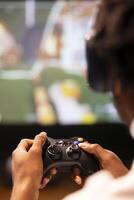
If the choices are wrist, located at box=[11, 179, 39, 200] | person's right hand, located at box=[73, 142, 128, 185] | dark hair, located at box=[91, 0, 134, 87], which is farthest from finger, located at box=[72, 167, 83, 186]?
dark hair, located at box=[91, 0, 134, 87]

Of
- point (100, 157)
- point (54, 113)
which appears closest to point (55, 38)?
point (54, 113)

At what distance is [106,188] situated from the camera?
63 centimetres

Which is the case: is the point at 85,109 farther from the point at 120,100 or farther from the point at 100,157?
the point at 120,100

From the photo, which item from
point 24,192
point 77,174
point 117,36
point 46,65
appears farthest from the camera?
point 46,65

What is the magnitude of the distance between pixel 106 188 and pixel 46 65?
1.90m

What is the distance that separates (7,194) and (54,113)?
50cm

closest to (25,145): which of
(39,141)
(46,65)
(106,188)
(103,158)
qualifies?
(39,141)

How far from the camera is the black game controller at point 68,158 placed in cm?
85

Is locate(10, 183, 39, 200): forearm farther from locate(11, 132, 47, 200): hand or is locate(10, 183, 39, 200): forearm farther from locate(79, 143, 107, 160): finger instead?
locate(79, 143, 107, 160): finger

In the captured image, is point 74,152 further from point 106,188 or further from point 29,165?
point 106,188

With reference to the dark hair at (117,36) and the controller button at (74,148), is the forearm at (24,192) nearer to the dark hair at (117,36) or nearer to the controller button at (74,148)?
the controller button at (74,148)

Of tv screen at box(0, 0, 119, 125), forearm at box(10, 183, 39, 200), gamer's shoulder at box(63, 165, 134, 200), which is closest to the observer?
gamer's shoulder at box(63, 165, 134, 200)

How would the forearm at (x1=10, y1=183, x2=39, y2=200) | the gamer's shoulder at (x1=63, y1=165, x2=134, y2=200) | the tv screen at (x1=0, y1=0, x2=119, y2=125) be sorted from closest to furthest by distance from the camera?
the gamer's shoulder at (x1=63, y1=165, x2=134, y2=200)
the forearm at (x1=10, y1=183, x2=39, y2=200)
the tv screen at (x1=0, y1=0, x2=119, y2=125)

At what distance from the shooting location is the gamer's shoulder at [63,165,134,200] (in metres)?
0.60
